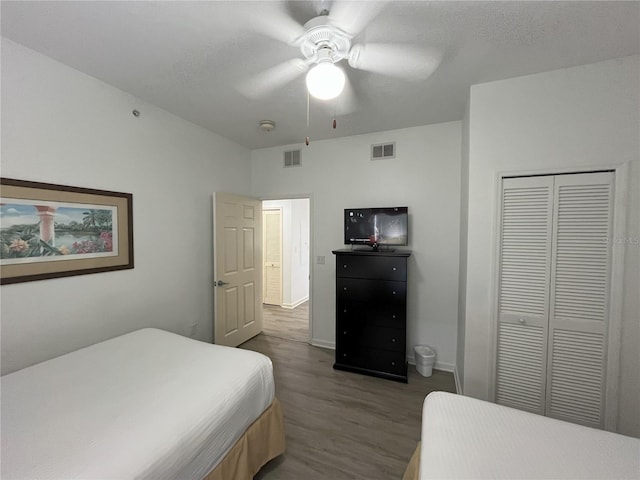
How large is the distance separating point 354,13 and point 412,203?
79.4 inches

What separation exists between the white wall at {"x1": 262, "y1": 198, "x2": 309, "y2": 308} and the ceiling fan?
133 inches

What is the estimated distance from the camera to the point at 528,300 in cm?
199

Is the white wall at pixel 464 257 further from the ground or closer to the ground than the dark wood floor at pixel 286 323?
further from the ground

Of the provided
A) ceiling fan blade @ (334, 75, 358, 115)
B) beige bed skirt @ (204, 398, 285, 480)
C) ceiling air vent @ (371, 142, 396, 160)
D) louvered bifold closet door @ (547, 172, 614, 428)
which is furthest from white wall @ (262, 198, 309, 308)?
louvered bifold closet door @ (547, 172, 614, 428)

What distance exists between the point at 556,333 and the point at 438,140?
2097mm

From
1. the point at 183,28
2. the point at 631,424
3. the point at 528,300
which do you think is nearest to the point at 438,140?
the point at 528,300

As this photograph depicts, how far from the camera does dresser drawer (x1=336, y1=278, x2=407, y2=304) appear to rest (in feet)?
8.62

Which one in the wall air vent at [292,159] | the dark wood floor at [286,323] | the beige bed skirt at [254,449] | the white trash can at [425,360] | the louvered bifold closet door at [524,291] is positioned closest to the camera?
the beige bed skirt at [254,449]

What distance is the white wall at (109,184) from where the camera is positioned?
1.68 metres

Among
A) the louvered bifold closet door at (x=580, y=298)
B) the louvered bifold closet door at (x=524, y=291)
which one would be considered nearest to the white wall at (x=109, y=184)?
the louvered bifold closet door at (x=524, y=291)

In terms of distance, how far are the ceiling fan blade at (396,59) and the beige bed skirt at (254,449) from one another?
2390 millimetres

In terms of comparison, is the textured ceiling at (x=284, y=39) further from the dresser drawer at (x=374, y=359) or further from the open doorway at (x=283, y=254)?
the open doorway at (x=283, y=254)

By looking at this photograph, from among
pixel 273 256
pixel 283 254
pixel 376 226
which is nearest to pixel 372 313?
pixel 376 226

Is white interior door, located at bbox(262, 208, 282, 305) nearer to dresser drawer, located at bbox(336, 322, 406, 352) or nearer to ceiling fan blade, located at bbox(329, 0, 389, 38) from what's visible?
dresser drawer, located at bbox(336, 322, 406, 352)
